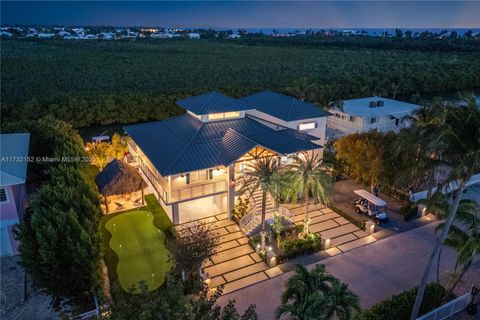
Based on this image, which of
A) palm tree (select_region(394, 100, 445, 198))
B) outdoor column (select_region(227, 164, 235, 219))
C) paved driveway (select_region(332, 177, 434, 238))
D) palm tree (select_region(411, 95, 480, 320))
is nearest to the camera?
palm tree (select_region(411, 95, 480, 320))

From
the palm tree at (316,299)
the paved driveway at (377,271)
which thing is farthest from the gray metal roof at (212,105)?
the palm tree at (316,299)

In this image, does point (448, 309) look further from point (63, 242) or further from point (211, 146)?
point (63, 242)

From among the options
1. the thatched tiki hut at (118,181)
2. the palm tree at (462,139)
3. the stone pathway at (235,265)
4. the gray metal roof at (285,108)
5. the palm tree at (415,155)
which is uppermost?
the palm tree at (462,139)

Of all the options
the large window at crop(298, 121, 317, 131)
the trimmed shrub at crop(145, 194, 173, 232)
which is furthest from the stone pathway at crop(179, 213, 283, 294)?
the large window at crop(298, 121, 317, 131)

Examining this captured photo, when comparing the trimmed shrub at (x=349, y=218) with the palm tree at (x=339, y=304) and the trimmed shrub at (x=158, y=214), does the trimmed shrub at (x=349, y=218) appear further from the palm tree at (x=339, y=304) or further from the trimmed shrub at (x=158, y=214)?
the palm tree at (x=339, y=304)

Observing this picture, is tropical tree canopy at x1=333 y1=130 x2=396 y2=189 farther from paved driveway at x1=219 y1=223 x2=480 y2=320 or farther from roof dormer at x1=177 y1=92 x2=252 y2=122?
roof dormer at x1=177 y1=92 x2=252 y2=122

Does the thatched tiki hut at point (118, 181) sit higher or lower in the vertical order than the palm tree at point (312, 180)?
lower

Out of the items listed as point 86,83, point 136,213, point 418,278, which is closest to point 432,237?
point 418,278

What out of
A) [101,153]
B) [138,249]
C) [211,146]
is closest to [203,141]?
[211,146]
